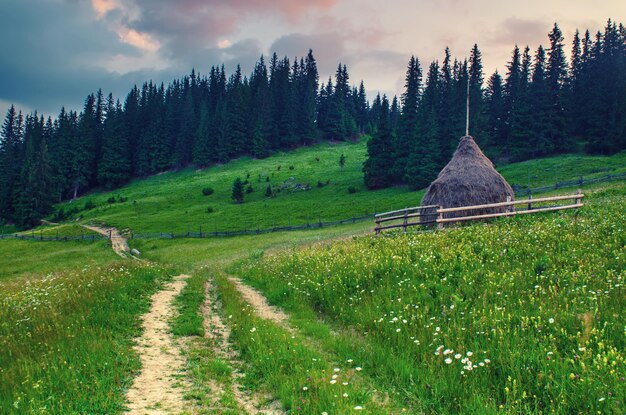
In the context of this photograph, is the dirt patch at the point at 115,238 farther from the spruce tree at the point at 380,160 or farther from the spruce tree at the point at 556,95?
the spruce tree at the point at 556,95

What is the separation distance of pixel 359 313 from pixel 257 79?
13411 centimetres

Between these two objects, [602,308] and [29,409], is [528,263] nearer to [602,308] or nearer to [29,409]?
[602,308]

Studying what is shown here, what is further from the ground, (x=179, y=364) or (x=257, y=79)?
(x=257, y=79)

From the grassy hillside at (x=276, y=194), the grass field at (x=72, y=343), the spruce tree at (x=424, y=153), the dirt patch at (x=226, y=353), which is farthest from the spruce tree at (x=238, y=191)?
the dirt patch at (x=226, y=353)

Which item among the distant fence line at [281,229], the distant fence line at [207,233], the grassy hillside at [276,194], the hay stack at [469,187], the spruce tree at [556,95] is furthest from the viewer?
the spruce tree at [556,95]

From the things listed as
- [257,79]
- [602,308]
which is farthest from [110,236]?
[257,79]

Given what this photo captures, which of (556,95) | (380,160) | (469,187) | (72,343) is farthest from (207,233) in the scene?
(556,95)

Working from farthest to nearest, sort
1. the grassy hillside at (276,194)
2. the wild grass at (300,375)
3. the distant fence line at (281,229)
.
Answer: the grassy hillside at (276,194) → the distant fence line at (281,229) → the wild grass at (300,375)

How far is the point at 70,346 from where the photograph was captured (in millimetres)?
7070

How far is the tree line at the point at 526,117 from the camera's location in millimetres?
64562

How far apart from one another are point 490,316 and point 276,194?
65829 mm

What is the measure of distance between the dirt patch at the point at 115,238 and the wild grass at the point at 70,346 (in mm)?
31760

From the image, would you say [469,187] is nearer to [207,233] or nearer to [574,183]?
[574,183]

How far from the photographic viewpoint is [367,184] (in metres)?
69.7
